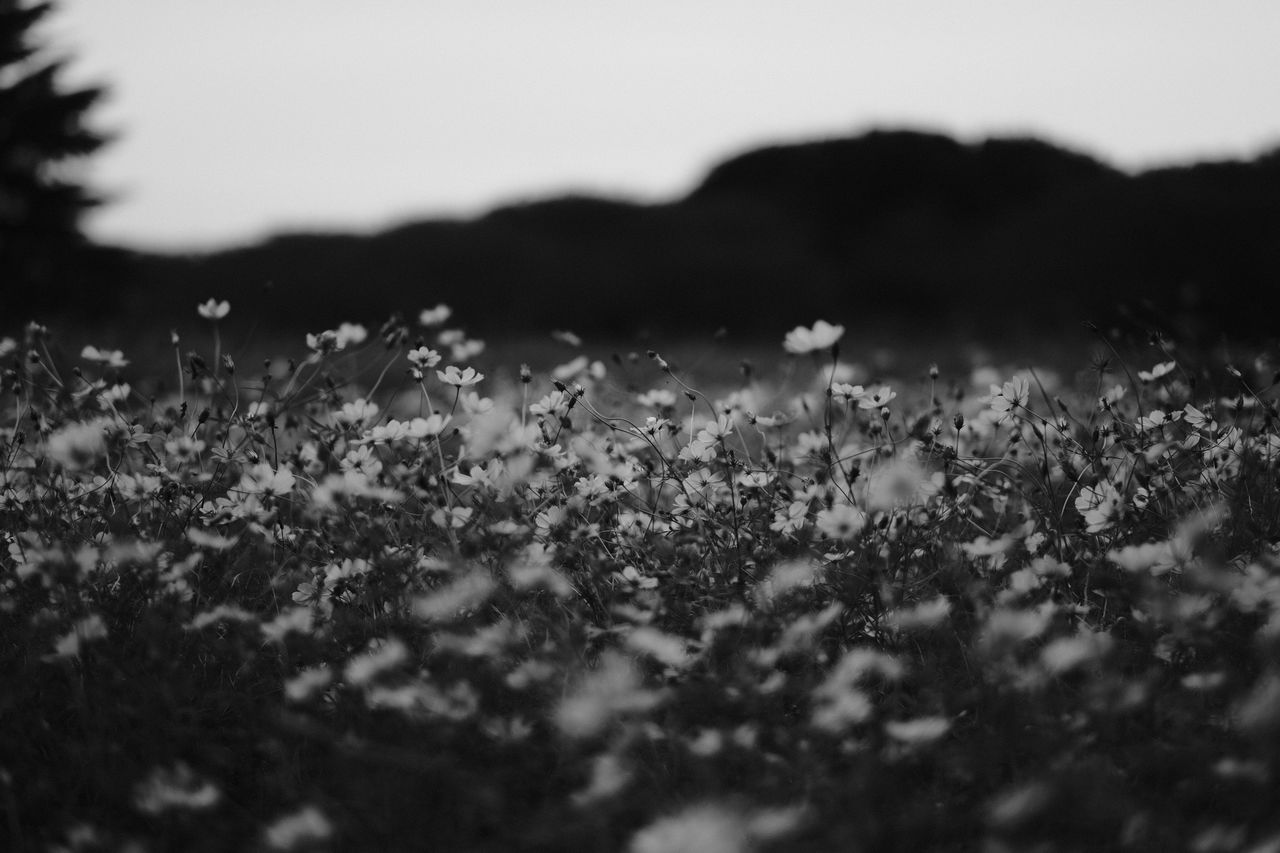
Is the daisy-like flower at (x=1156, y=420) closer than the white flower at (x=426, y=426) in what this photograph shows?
No

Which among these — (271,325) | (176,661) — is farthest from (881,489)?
(271,325)

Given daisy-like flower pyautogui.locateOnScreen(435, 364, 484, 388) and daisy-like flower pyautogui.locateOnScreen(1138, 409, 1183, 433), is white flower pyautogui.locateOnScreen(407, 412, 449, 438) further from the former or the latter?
daisy-like flower pyautogui.locateOnScreen(1138, 409, 1183, 433)

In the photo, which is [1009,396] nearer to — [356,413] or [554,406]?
[554,406]

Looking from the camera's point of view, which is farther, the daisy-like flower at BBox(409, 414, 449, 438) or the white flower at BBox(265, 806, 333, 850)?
the daisy-like flower at BBox(409, 414, 449, 438)

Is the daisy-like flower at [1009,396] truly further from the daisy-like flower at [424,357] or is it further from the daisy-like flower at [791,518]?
the daisy-like flower at [424,357]

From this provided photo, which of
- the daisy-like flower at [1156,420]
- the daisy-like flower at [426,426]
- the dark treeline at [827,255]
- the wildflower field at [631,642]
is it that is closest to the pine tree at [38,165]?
the dark treeline at [827,255]

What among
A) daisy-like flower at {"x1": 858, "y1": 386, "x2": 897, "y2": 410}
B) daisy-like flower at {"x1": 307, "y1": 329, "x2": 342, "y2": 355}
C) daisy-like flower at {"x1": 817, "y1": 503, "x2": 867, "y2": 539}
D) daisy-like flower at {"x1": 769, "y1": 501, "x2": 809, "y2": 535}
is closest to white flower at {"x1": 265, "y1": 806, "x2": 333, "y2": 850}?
daisy-like flower at {"x1": 817, "y1": 503, "x2": 867, "y2": 539}
